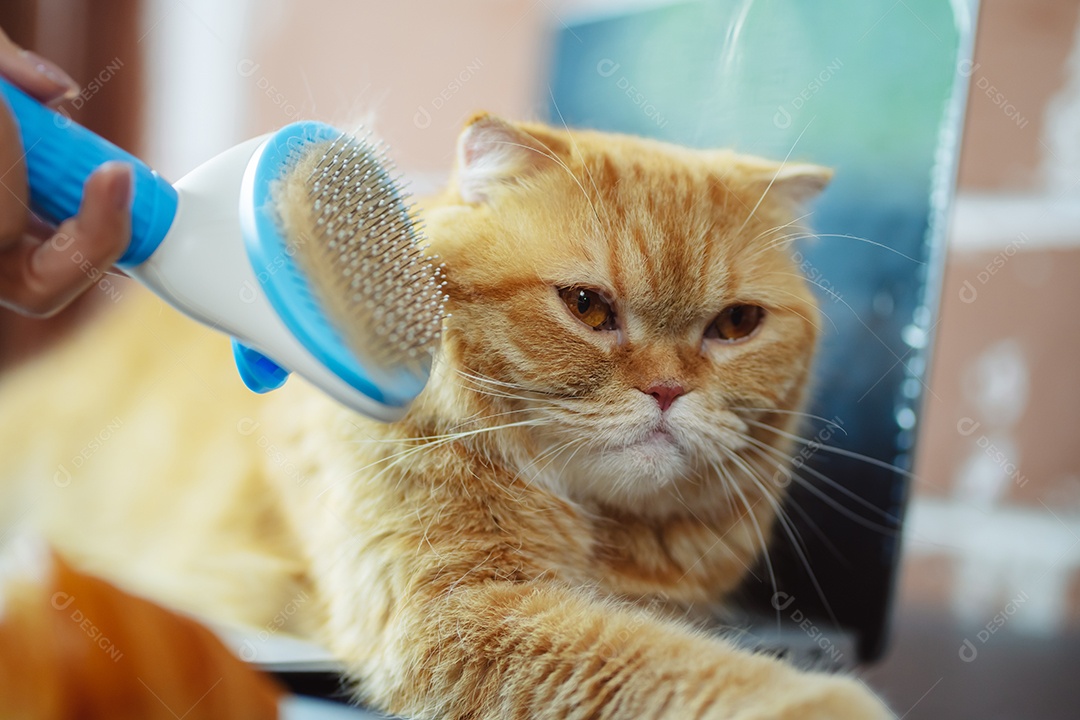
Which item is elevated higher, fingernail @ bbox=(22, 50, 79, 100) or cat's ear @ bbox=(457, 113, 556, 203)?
fingernail @ bbox=(22, 50, 79, 100)

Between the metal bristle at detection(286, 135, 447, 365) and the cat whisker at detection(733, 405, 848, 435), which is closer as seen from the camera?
the metal bristle at detection(286, 135, 447, 365)

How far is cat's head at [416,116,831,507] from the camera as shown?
598mm

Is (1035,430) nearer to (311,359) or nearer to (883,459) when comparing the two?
(883,459)

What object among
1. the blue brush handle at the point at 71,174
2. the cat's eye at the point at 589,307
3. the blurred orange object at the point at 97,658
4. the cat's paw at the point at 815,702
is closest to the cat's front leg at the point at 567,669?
the cat's paw at the point at 815,702

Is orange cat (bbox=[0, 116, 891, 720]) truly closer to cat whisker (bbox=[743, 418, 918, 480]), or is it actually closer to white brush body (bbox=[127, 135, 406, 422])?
cat whisker (bbox=[743, 418, 918, 480])

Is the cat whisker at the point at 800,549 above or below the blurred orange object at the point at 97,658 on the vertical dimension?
below

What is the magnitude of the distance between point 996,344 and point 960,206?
0.76 ft

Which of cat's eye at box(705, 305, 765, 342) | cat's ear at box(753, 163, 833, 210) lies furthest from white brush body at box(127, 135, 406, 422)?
cat's ear at box(753, 163, 833, 210)

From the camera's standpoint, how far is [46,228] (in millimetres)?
524

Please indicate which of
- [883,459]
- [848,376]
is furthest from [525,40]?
[883,459]

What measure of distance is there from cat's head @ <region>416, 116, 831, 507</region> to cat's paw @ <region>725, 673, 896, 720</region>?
20cm

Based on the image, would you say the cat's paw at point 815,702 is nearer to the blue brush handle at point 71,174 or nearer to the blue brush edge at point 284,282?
the blue brush edge at point 284,282

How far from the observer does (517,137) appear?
2.03 ft

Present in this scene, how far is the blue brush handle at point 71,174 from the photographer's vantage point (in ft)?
1.47
